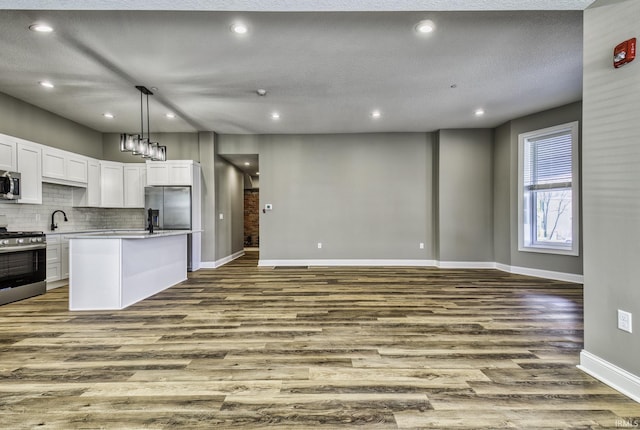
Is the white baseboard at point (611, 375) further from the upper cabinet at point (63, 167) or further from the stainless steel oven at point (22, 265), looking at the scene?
the upper cabinet at point (63, 167)

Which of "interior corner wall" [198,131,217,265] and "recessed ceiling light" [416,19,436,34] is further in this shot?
"interior corner wall" [198,131,217,265]

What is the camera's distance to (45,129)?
5.11m

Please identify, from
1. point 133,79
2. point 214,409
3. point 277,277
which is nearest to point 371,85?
point 133,79

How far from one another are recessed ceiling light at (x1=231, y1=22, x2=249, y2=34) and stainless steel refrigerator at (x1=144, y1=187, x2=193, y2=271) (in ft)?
12.4

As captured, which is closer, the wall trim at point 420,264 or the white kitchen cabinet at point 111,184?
the wall trim at point 420,264

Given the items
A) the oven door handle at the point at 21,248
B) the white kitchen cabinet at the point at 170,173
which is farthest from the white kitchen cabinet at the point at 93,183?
the oven door handle at the point at 21,248

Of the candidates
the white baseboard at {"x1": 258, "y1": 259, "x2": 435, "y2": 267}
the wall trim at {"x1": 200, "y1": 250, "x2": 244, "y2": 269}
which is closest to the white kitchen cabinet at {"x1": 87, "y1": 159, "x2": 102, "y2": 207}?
the wall trim at {"x1": 200, "y1": 250, "x2": 244, "y2": 269}

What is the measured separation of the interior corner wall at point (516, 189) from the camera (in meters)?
4.91

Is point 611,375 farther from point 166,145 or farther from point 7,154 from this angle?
point 166,145

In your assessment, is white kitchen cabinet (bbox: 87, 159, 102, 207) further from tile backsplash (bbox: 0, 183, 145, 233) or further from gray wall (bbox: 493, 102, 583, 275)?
gray wall (bbox: 493, 102, 583, 275)

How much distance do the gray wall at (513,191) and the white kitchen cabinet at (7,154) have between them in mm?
8023

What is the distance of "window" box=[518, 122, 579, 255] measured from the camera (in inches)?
195

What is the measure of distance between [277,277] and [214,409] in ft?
12.2

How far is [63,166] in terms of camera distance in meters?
4.96
